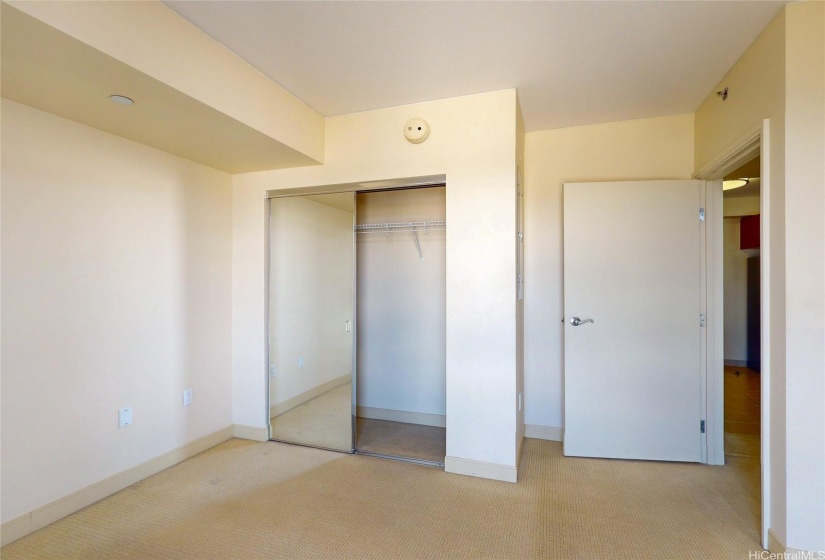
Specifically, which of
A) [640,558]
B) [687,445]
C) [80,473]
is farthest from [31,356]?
[687,445]

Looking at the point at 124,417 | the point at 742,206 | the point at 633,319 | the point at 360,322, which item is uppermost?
the point at 742,206

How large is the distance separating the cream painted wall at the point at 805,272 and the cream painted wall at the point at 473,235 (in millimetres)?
1305

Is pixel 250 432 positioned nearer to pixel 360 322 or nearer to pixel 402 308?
pixel 360 322

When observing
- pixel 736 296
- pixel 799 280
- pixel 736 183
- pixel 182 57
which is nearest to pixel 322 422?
pixel 182 57

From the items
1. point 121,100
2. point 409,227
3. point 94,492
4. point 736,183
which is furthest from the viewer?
point 736,183

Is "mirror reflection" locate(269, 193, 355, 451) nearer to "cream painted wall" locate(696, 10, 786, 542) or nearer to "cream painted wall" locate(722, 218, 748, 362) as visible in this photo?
"cream painted wall" locate(696, 10, 786, 542)

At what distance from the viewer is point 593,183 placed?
2928mm

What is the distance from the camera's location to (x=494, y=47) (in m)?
2.11

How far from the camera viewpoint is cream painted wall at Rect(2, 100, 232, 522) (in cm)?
199

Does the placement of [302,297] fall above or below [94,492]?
above

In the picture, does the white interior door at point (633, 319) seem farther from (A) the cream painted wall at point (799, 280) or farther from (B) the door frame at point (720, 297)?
(A) the cream painted wall at point (799, 280)

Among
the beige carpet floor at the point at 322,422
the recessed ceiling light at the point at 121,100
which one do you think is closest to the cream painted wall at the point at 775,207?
the beige carpet floor at the point at 322,422

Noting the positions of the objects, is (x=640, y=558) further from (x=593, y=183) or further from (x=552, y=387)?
(x=593, y=183)

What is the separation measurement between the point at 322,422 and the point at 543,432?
1.88m
